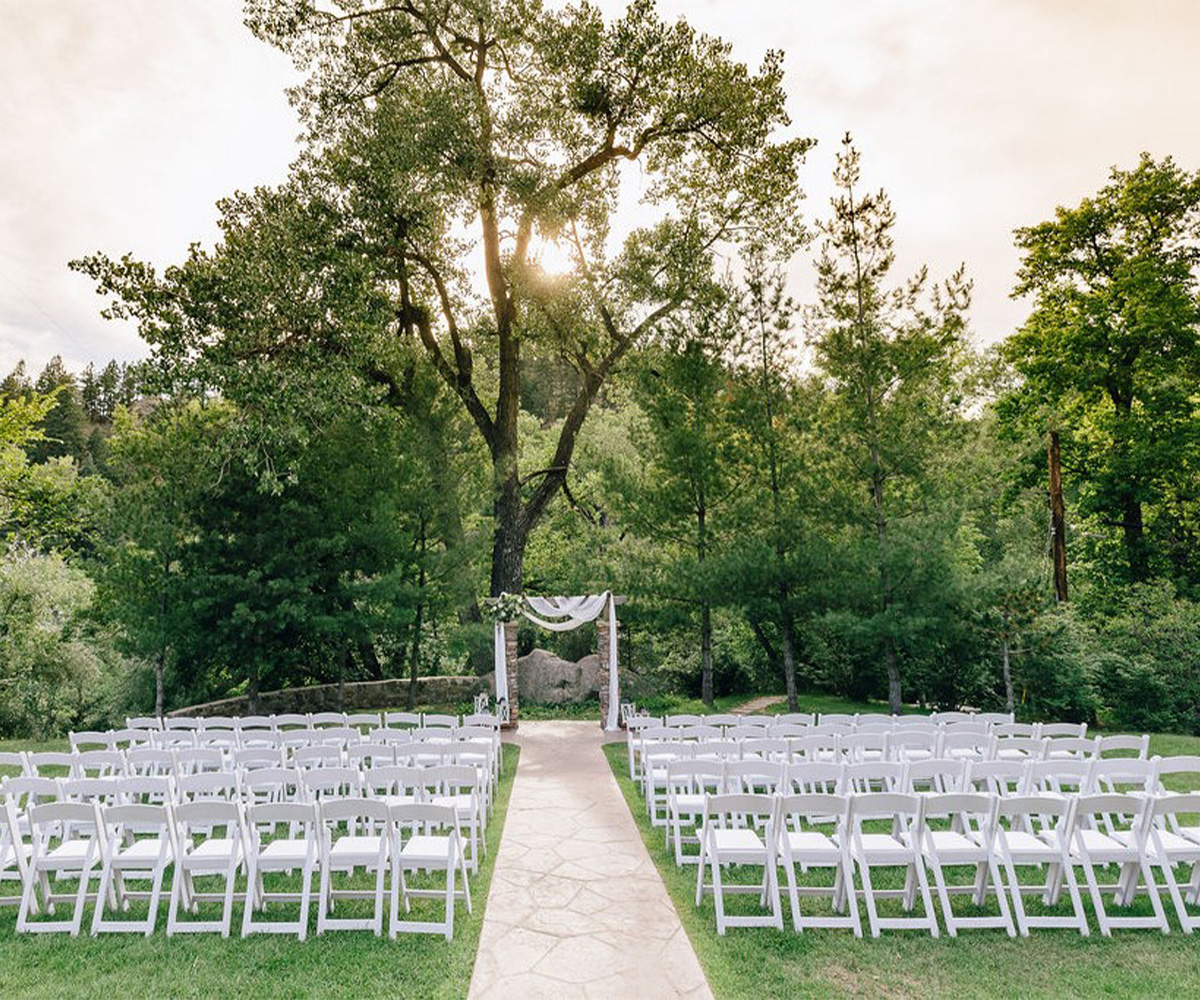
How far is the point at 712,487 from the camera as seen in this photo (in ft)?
58.4

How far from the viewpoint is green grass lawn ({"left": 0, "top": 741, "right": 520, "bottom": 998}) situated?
4.52 m

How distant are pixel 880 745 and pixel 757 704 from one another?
31.8 ft

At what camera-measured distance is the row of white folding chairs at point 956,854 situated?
210 inches

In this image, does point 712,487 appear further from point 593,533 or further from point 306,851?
point 306,851

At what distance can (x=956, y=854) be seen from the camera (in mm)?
5562

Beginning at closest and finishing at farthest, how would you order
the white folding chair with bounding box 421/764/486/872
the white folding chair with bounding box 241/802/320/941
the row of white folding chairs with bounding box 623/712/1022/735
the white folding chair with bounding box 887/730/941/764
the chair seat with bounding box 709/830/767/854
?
the white folding chair with bounding box 241/802/320/941 < the chair seat with bounding box 709/830/767/854 < the white folding chair with bounding box 421/764/486/872 < the white folding chair with bounding box 887/730/941/764 < the row of white folding chairs with bounding box 623/712/1022/735

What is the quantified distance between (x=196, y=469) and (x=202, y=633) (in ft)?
10.9

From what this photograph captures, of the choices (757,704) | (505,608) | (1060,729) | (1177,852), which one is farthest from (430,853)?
(757,704)

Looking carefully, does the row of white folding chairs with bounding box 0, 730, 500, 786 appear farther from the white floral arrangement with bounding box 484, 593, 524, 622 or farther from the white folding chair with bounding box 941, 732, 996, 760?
the white floral arrangement with bounding box 484, 593, 524, 622

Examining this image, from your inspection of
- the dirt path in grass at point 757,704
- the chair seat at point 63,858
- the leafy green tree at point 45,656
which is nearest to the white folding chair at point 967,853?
the chair seat at point 63,858

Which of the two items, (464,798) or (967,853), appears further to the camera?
(464,798)

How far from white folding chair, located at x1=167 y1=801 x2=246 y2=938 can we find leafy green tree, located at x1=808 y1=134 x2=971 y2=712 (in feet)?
42.7

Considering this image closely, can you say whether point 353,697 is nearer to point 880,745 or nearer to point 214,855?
point 214,855

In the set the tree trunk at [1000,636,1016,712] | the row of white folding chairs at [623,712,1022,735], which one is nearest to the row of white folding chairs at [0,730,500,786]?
the row of white folding chairs at [623,712,1022,735]
